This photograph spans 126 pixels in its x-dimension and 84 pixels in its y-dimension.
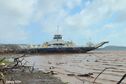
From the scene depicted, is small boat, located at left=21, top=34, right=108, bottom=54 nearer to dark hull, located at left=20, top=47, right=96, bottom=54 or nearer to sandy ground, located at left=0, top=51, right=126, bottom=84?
dark hull, located at left=20, top=47, right=96, bottom=54

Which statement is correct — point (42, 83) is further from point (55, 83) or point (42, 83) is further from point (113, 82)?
point (113, 82)

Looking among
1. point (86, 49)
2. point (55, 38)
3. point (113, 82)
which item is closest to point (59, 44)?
point (55, 38)

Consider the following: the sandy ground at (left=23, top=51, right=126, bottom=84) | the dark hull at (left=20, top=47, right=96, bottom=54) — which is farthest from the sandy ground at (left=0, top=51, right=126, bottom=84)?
the dark hull at (left=20, top=47, right=96, bottom=54)

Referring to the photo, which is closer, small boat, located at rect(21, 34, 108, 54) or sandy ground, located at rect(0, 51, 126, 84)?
sandy ground, located at rect(0, 51, 126, 84)

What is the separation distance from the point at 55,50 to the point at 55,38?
4.81 m

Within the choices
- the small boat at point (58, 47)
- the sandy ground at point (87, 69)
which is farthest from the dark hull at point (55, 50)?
the sandy ground at point (87, 69)

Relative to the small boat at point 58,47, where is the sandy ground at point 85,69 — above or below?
below

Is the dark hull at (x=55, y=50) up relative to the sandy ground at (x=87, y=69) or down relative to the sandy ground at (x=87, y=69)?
up

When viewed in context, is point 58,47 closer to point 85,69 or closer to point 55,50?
point 55,50

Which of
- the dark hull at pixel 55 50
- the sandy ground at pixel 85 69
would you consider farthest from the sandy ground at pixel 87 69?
the dark hull at pixel 55 50

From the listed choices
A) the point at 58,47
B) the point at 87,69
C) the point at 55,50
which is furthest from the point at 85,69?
the point at 58,47

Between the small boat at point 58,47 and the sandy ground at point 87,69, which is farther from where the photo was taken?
the small boat at point 58,47

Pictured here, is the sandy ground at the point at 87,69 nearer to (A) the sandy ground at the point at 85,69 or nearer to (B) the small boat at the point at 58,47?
(A) the sandy ground at the point at 85,69

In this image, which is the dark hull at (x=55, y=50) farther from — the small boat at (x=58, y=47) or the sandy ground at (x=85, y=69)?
the sandy ground at (x=85, y=69)
